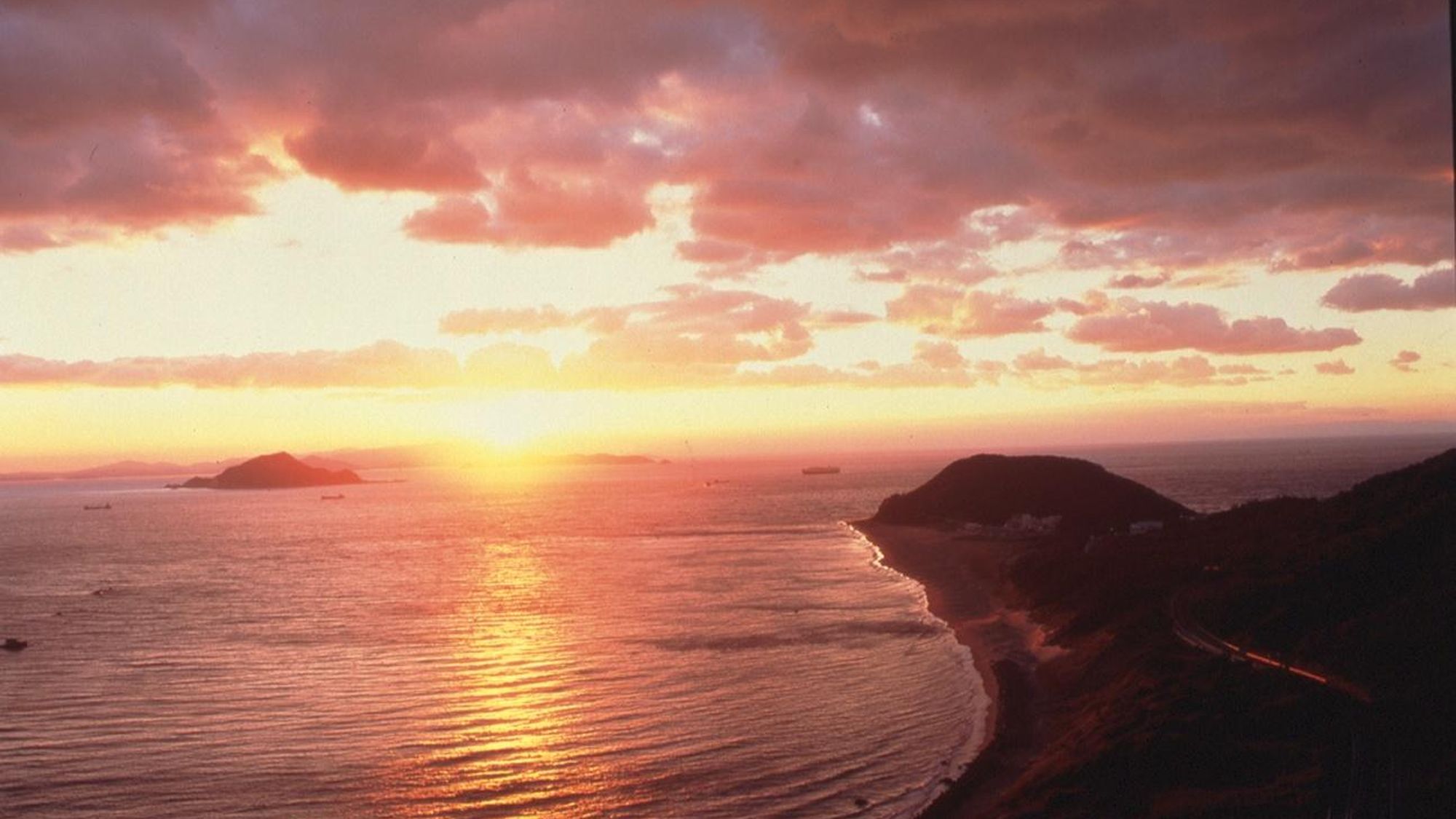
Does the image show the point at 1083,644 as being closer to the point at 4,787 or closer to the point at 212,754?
the point at 212,754

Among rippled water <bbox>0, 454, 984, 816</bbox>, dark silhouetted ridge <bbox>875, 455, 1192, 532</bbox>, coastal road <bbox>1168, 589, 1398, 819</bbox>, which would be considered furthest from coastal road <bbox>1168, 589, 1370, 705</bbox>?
dark silhouetted ridge <bbox>875, 455, 1192, 532</bbox>

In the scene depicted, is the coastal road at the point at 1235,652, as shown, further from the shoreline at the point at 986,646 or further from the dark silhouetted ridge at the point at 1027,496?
the dark silhouetted ridge at the point at 1027,496

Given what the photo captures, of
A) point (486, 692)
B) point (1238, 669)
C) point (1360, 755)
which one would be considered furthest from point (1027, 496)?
point (1360, 755)

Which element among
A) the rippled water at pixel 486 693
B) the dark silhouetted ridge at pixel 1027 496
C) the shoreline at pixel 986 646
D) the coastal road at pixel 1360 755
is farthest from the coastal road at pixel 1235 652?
the dark silhouetted ridge at pixel 1027 496

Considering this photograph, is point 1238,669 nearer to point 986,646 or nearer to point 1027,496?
point 986,646

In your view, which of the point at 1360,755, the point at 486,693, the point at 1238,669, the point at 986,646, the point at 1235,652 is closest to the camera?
the point at 1360,755

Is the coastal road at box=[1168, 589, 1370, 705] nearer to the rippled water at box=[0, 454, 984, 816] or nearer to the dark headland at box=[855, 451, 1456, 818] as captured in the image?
the dark headland at box=[855, 451, 1456, 818]
